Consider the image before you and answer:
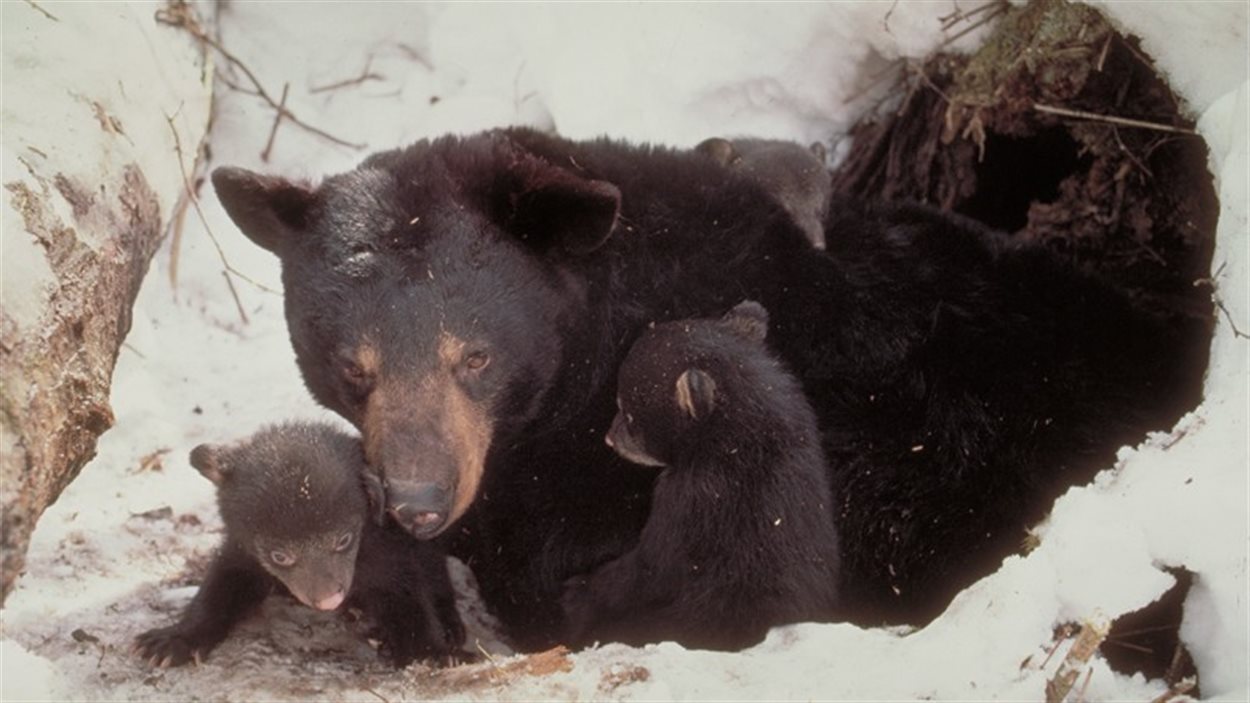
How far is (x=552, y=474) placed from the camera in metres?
5.54

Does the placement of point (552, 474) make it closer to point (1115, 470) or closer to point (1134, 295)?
point (1115, 470)

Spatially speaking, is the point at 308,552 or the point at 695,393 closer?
Result: the point at 308,552

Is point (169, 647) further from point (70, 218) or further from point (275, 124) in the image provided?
point (275, 124)

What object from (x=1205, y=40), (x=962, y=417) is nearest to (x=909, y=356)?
(x=962, y=417)

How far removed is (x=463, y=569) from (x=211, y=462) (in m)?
1.75

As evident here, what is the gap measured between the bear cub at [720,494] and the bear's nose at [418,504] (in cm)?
84

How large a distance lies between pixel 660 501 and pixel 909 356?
4.05 ft

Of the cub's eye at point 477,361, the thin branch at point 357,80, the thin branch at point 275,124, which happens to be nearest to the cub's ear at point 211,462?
the cub's eye at point 477,361

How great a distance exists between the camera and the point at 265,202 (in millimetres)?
5238

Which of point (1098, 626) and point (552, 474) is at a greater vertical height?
point (552, 474)

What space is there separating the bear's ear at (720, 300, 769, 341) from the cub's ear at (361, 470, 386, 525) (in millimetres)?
1432

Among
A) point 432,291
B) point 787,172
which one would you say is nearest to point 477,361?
point 432,291

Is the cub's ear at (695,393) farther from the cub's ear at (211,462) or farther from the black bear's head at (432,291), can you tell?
the cub's ear at (211,462)

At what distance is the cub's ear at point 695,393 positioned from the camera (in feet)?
16.5
